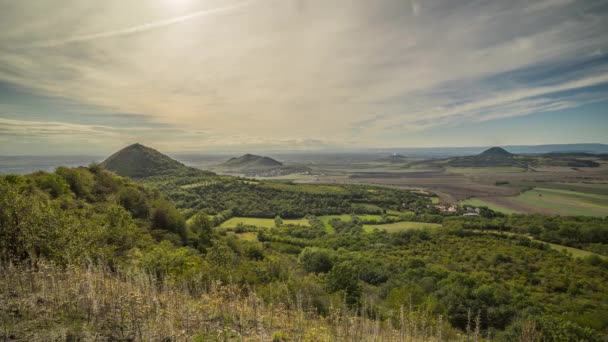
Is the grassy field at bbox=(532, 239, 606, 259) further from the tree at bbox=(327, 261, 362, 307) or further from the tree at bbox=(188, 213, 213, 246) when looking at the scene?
the tree at bbox=(188, 213, 213, 246)

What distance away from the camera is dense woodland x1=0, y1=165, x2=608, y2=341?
8234mm

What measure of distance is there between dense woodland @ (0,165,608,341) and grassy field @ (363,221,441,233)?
13.4ft

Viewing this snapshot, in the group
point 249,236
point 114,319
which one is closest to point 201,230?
point 249,236

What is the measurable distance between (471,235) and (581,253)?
20011mm

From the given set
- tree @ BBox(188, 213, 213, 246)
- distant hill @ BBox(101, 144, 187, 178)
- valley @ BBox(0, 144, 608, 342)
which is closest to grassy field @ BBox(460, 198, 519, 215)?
valley @ BBox(0, 144, 608, 342)

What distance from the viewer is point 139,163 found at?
134 meters

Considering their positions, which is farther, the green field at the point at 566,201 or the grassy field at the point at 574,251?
the green field at the point at 566,201

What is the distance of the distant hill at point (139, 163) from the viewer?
126750mm

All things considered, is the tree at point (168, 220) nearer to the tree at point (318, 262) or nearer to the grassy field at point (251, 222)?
the tree at point (318, 262)

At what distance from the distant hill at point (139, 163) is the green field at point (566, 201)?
160 meters

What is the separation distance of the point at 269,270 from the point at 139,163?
136258 millimetres

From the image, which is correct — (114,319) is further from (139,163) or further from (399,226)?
(139,163)

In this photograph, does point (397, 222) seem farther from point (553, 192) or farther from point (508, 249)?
point (553, 192)

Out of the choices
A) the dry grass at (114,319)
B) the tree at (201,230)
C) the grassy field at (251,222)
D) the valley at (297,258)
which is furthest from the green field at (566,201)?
the dry grass at (114,319)
